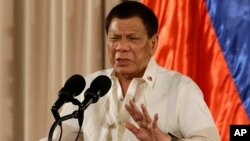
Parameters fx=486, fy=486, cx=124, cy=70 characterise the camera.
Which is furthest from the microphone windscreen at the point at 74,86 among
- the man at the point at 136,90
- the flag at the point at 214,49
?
the flag at the point at 214,49

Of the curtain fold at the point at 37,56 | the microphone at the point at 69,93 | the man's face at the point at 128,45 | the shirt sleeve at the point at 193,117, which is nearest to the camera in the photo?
the microphone at the point at 69,93

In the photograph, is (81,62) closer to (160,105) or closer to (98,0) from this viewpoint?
(98,0)

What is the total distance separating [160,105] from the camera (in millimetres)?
1787

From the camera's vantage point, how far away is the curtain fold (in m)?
2.27

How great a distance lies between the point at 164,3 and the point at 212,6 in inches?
8.4

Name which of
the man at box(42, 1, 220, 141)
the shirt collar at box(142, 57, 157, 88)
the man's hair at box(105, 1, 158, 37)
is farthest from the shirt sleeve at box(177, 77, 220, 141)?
the man's hair at box(105, 1, 158, 37)

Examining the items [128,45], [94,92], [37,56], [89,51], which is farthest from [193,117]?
[37,56]

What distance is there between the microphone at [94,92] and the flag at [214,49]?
2.41 ft

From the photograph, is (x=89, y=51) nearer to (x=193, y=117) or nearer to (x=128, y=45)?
(x=128, y=45)

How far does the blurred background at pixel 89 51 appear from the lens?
2.06m

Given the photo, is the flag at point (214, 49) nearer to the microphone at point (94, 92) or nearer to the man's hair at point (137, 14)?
the man's hair at point (137, 14)

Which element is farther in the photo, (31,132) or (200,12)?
(31,132)

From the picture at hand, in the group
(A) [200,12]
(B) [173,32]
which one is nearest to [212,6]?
(A) [200,12]

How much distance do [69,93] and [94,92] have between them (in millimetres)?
69
